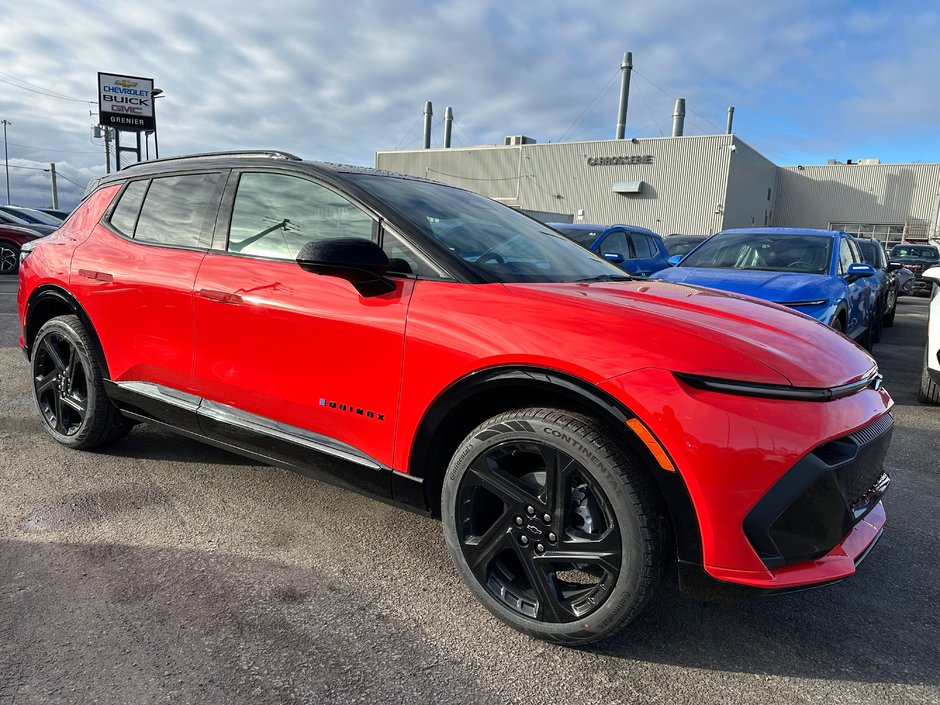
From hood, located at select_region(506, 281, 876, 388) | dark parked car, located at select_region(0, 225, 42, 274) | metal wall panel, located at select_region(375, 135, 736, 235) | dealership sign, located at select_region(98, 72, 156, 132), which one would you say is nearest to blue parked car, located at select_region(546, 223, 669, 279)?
hood, located at select_region(506, 281, 876, 388)

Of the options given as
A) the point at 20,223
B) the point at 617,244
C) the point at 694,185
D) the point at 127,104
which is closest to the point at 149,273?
the point at 617,244

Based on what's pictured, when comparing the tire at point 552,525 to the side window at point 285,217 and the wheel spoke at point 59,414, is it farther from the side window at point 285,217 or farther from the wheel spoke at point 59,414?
the wheel spoke at point 59,414

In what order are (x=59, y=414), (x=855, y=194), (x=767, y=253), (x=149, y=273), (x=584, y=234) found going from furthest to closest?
(x=855, y=194)
(x=584, y=234)
(x=767, y=253)
(x=59, y=414)
(x=149, y=273)

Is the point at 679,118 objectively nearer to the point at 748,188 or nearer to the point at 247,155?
the point at 748,188

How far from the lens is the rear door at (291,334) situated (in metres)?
2.32

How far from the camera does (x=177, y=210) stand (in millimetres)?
3166

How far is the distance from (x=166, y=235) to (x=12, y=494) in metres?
1.47

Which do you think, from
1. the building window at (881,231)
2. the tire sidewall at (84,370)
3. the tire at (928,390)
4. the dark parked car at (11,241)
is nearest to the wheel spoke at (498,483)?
the tire sidewall at (84,370)

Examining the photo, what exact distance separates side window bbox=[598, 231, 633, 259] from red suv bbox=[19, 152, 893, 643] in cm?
756

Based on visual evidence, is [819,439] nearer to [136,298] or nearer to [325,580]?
[325,580]

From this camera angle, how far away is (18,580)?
92.7 inches

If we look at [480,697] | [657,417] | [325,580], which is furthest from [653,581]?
[325,580]

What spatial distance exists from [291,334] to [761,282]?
4540mm

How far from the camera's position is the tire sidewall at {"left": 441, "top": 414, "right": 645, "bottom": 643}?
6.06 ft
